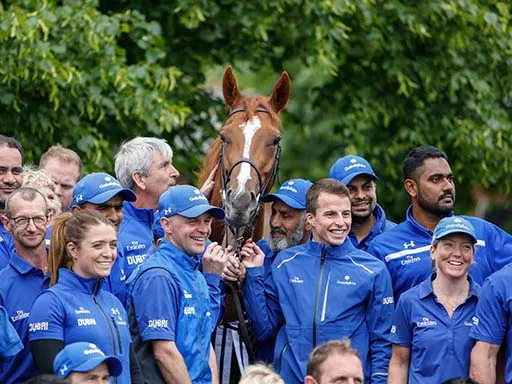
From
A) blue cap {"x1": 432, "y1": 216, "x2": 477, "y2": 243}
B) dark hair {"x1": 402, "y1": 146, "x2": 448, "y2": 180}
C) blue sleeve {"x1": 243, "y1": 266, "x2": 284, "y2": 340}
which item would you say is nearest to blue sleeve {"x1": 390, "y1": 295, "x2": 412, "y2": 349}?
blue cap {"x1": 432, "y1": 216, "x2": 477, "y2": 243}

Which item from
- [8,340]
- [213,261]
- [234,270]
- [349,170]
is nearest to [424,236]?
[349,170]

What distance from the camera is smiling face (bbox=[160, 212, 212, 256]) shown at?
8.27m

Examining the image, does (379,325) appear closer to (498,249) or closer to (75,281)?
(498,249)

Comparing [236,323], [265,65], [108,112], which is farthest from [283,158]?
[236,323]

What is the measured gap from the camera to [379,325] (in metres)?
8.55

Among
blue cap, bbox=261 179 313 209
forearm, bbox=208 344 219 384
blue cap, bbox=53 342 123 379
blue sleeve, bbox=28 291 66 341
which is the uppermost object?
blue cap, bbox=261 179 313 209

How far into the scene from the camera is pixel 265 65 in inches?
564

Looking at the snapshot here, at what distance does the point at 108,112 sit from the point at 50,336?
16.9ft

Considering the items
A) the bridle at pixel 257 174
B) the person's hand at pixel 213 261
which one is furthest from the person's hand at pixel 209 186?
the person's hand at pixel 213 261

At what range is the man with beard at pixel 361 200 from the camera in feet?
30.9

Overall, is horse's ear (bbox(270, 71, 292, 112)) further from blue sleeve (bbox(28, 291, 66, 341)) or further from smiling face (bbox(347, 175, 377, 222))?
blue sleeve (bbox(28, 291, 66, 341))

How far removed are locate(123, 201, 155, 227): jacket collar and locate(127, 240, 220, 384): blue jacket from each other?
101 centimetres

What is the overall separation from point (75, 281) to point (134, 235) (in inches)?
59.7

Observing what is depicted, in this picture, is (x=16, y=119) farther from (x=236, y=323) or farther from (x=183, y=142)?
(x=236, y=323)
